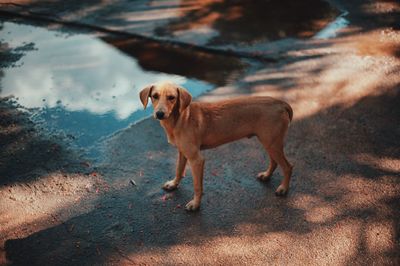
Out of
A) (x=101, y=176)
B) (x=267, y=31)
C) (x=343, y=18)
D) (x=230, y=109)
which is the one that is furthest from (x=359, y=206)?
(x=343, y=18)

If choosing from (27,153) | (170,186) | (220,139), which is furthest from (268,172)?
(27,153)

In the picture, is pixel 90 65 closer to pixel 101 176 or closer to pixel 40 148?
pixel 40 148

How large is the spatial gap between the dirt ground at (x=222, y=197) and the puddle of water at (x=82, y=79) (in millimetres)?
385

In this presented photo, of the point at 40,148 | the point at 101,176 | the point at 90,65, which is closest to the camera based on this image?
the point at 101,176

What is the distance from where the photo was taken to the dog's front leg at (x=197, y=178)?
452cm

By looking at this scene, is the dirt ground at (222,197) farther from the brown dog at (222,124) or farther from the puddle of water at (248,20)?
the puddle of water at (248,20)

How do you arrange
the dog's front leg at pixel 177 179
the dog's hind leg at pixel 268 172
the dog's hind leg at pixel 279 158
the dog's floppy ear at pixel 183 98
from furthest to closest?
the dog's hind leg at pixel 268 172
the dog's front leg at pixel 177 179
the dog's hind leg at pixel 279 158
the dog's floppy ear at pixel 183 98

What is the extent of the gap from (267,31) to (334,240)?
243 inches

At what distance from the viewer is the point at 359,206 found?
16.2 feet

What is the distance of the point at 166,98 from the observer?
4.11 meters

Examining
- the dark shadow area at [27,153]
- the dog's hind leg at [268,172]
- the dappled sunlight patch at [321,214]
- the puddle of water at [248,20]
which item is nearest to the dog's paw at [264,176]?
the dog's hind leg at [268,172]

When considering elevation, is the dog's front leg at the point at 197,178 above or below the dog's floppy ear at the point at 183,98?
below

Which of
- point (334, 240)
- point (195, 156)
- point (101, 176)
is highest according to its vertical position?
point (195, 156)

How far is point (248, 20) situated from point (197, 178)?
21.6 ft
